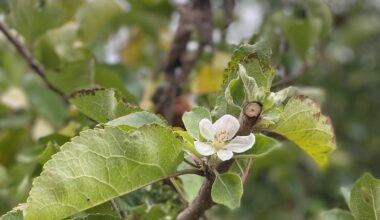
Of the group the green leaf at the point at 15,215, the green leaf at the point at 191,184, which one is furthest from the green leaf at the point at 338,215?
the green leaf at the point at 15,215

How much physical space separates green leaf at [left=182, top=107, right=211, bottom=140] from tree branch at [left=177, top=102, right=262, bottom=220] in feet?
0.13

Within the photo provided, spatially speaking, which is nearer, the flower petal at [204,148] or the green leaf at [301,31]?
the flower petal at [204,148]

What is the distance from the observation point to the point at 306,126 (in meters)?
0.67

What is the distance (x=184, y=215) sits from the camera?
0.65 metres

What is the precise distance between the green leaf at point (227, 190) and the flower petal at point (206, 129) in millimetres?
39

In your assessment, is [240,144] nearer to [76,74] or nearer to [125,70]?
[76,74]

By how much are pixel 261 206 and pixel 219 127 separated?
187cm

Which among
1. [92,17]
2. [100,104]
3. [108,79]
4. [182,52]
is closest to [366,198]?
[100,104]

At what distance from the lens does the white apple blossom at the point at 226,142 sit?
59 centimetres

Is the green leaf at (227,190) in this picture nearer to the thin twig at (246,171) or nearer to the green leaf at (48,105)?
the thin twig at (246,171)

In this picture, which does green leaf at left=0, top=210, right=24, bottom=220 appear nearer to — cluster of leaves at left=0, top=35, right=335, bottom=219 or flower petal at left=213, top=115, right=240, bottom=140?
cluster of leaves at left=0, top=35, right=335, bottom=219

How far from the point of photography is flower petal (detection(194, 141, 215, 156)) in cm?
60

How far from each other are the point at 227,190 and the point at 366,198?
0.17 meters

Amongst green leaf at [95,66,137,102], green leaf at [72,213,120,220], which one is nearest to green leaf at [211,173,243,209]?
green leaf at [72,213,120,220]
